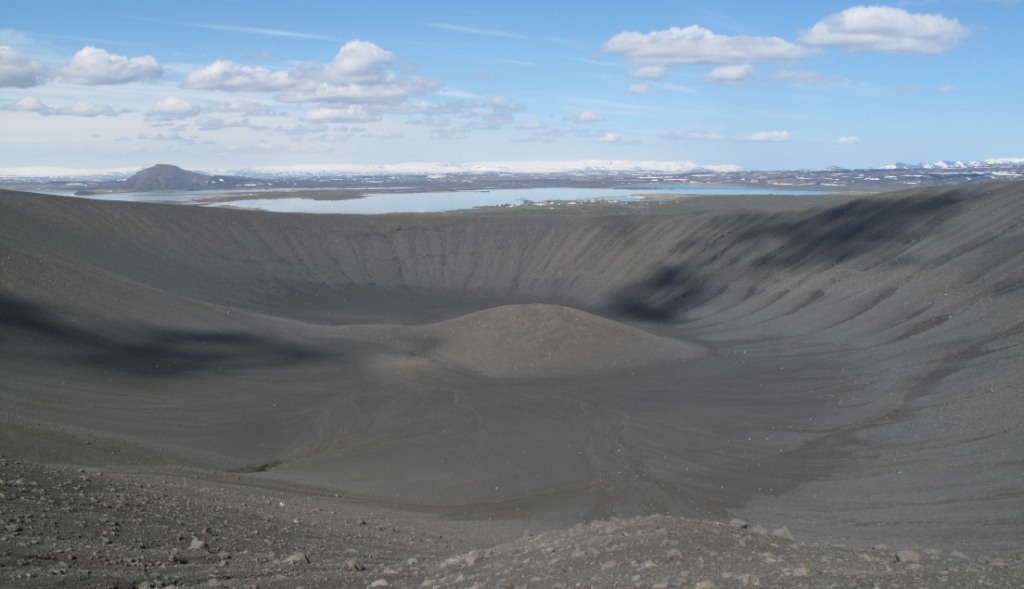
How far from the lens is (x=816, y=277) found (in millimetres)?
43719

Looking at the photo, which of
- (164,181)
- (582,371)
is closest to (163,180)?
(164,181)

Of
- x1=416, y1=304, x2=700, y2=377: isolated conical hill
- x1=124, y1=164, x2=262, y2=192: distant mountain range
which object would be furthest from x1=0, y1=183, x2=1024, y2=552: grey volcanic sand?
x1=124, y1=164, x2=262, y2=192: distant mountain range

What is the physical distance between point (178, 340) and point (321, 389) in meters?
6.38

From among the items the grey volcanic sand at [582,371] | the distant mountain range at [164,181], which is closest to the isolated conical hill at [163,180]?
the distant mountain range at [164,181]

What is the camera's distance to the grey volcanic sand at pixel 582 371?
19844mm

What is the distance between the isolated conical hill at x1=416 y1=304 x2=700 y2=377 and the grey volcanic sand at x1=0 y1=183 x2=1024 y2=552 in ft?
0.40

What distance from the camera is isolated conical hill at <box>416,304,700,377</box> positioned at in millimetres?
33719

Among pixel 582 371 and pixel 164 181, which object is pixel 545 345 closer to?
pixel 582 371

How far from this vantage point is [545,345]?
34.7 m

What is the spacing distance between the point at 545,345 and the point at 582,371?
210 centimetres

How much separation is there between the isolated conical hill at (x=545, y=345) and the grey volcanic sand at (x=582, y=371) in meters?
0.12

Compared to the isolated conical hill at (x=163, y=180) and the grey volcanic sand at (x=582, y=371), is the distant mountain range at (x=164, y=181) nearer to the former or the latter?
the isolated conical hill at (x=163, y=180)

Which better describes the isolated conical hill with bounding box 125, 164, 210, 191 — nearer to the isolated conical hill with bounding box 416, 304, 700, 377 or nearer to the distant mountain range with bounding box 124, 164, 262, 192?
the distant mountain range with bounding box 124, 164, 262, 192

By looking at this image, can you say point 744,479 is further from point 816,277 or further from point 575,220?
point 575,220
